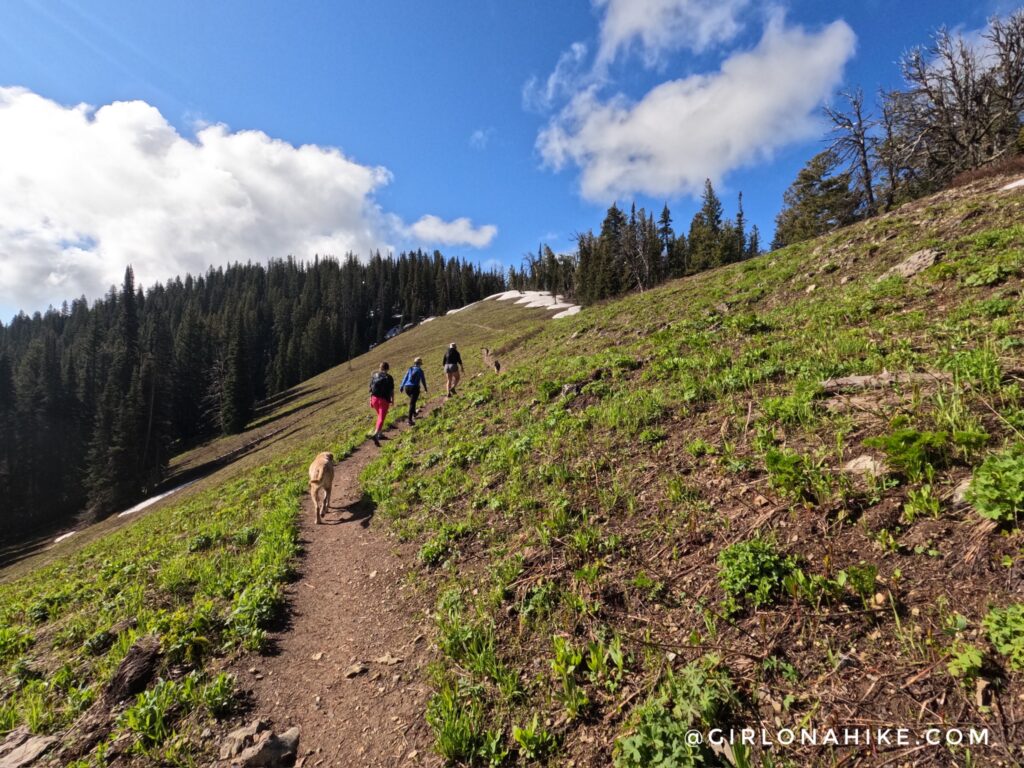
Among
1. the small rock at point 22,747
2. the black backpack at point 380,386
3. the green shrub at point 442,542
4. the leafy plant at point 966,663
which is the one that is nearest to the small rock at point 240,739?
the small rock at point 22,747

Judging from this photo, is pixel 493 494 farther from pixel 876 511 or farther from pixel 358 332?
pixel 358 332

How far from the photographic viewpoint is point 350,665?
5426 millimetres

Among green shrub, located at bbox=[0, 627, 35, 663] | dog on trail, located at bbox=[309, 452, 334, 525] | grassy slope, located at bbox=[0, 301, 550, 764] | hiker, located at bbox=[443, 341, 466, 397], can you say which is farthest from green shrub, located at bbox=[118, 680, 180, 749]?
hiker, located at bbox=[443, 341, 466, 397]

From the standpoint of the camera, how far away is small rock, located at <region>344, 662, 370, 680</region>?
17.1ft

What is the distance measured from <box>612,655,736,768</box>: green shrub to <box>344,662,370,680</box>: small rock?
3.33 meters

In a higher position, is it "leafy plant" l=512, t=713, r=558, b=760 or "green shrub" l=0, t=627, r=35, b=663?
"leafy plant" l=512, t=713, r=558, b=760

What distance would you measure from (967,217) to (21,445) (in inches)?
4450

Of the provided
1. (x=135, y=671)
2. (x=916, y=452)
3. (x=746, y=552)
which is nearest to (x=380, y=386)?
(x=135, y=671)

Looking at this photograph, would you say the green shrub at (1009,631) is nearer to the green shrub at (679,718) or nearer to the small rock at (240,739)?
the green shrub at (679,718)

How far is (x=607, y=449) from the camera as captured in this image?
8031mm

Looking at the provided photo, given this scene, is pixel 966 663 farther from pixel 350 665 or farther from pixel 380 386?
pixel 380 386

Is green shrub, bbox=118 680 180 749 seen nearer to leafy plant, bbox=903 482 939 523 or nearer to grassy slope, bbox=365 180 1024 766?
grassy slope, bbox=365 180 1024 766

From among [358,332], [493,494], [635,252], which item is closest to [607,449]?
[493,494]

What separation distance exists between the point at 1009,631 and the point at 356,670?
6.05m
